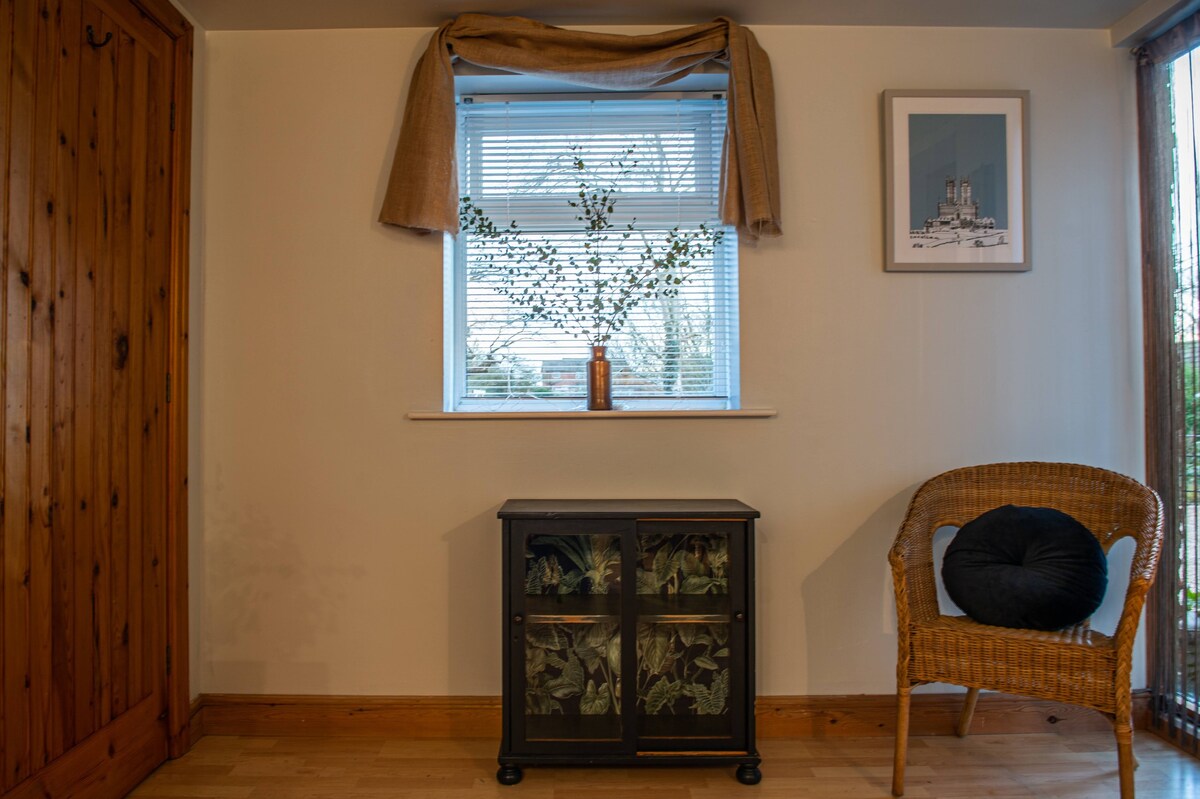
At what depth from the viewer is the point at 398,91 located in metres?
2.31

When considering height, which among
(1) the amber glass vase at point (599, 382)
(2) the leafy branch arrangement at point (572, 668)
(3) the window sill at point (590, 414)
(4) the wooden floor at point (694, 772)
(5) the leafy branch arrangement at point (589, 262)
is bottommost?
(4) the wooden floor at point (694, 772)

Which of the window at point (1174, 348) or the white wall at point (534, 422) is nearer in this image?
the window at point (1174, 348)

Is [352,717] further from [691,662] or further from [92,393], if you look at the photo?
[92,393]

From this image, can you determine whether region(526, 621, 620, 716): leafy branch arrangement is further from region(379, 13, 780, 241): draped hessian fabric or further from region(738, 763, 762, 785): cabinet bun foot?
region(379, 13, 780, 241): draped hessian fabric

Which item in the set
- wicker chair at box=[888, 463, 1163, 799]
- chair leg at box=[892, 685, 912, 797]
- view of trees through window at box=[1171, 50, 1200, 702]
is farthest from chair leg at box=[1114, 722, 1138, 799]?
view of trees through window at box=[1171, 50, 1200, 702]

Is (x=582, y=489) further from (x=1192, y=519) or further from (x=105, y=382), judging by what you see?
(x=1192, y=519)

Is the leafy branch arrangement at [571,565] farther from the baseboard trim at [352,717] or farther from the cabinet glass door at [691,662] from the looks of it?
the baseboard trim at [352,717]

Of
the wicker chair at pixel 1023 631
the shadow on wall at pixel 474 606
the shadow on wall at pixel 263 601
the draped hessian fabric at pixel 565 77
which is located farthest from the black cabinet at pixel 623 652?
the draped hessian fabric at pixel 565 77

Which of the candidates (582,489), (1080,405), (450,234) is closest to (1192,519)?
(1080,405)

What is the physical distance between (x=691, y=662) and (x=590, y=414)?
0.81 metres

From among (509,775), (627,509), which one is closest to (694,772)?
(509,775)

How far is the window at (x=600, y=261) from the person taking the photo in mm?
2443

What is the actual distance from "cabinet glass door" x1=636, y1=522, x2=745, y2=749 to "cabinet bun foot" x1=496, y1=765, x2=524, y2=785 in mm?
360

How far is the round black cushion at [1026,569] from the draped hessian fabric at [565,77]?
110 cm
